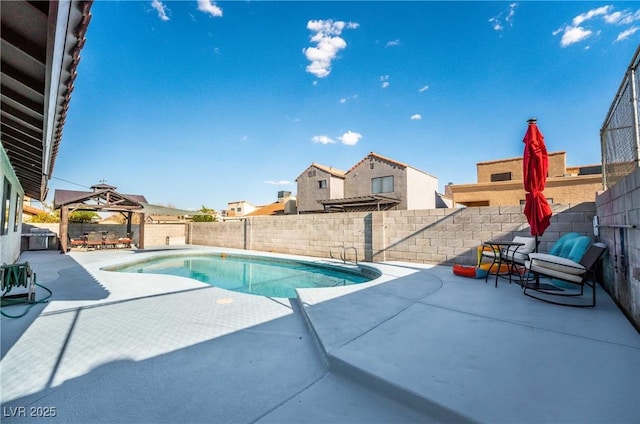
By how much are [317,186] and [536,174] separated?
18.2 meters

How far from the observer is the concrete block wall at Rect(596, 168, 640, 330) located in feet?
8.94

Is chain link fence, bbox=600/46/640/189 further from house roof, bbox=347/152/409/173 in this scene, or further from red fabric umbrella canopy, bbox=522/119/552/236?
house roof, bbox=347/152/409/173

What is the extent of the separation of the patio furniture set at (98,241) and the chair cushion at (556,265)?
16736 millimetres

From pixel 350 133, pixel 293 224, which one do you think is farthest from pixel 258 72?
pixel 350 133

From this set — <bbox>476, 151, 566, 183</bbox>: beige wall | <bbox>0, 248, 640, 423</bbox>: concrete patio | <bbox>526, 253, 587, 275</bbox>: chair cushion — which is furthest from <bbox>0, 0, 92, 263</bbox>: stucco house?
<bbox>476, 151, 566, 183</bbox>: beige wall

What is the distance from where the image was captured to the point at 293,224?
1146 cm

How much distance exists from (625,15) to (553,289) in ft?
20.0

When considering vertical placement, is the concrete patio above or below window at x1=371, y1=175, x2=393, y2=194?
below

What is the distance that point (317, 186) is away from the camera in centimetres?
2219

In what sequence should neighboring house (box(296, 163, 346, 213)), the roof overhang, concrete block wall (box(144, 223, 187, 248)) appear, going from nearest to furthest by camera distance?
the roof overhang, concrete block wall (box(144, 223, 187, 248)), neighboring house (box(296, 163, 346, 213))

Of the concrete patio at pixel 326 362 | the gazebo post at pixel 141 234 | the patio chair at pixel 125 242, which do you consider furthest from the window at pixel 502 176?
the patio chair at pixel 125 242

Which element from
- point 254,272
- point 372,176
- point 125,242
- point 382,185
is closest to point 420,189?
point 382,185

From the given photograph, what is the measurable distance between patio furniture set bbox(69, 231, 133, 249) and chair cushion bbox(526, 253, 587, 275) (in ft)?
54.9

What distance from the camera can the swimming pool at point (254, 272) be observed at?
7414 mm
